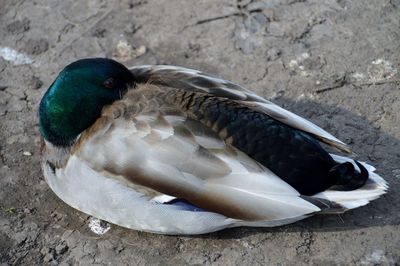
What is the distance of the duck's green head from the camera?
400cm

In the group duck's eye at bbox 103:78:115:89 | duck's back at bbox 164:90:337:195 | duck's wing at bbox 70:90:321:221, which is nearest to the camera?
duck's wing at bbox 70:90:321:221

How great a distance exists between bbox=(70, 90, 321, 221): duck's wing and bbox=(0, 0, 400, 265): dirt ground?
34 cm

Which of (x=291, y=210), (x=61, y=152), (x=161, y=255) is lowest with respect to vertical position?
(x=161, y=255)

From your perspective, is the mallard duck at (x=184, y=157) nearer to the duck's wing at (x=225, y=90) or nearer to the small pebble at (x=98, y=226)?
the duck's wing at (x=225, y=90)

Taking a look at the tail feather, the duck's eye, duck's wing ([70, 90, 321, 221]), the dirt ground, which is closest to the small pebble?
the dirt ground

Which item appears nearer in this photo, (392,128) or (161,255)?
(161,255)

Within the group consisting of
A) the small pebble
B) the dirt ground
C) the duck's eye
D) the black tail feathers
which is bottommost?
the small pebble

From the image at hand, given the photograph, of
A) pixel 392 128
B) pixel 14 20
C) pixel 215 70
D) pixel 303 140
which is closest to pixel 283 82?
pixel 215 70

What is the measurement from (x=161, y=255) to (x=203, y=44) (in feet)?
6.37

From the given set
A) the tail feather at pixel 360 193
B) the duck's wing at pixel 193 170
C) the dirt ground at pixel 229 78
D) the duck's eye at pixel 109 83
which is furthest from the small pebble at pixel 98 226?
the tail feather at pixel 360 193

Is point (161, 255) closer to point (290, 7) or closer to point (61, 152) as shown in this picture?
point (61, 152)

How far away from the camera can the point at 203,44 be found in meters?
5.40

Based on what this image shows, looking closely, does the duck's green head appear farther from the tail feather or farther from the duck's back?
the tail feather

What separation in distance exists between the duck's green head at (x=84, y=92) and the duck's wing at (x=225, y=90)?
0.63 ft
